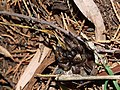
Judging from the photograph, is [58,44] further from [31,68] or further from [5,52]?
[5,52]

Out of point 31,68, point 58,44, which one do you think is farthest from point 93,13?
point 31,68

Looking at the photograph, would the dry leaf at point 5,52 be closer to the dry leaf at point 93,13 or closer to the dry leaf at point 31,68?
the dry leaf at point 31,68

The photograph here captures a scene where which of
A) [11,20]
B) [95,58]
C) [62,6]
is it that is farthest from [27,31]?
[95,58]

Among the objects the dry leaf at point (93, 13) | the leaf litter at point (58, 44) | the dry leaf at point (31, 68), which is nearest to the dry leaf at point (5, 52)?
the leaf litter at point (58, 44)

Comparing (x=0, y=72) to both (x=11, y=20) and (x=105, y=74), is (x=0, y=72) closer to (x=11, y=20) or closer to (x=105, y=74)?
(x=11, y=20)

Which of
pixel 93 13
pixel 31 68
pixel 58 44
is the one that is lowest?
pixel 31 68

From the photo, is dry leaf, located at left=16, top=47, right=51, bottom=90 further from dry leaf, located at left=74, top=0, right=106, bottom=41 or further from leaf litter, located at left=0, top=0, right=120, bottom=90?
dry leaf, located at left=74, top=0, right=106, bottom=41
